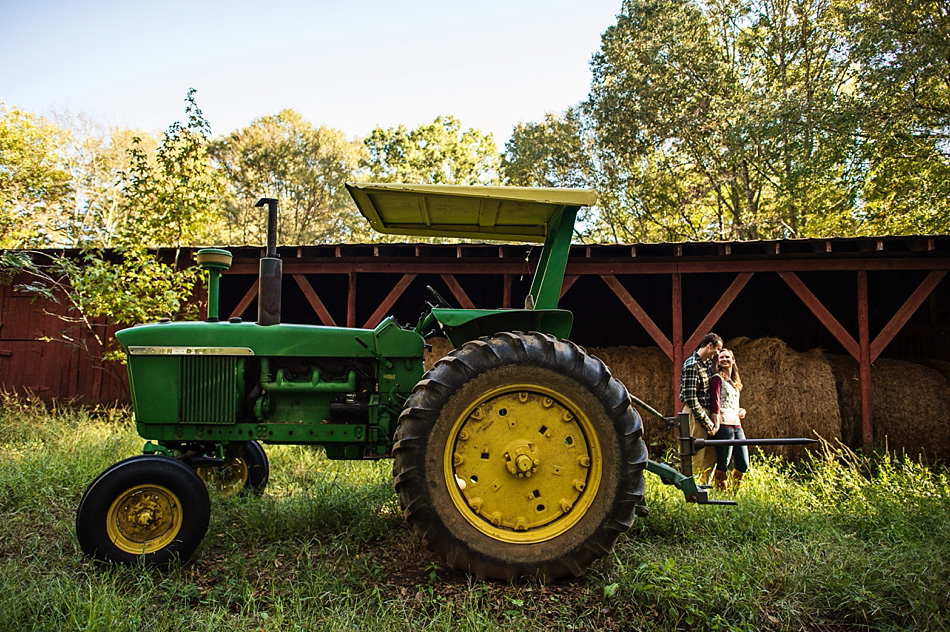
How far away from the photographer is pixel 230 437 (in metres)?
3.13

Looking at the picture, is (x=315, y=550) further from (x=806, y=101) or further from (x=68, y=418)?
(x=806, y=101)

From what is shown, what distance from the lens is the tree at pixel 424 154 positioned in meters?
24.6

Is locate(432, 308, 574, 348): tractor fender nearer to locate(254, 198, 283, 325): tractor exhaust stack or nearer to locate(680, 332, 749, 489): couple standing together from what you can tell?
locate(254, 198, 283, 325): tractor exhaust stack

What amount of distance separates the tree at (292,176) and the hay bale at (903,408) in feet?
65.1

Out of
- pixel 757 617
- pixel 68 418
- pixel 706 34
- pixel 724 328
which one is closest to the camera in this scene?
pixel 757 617

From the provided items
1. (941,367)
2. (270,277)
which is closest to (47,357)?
(270,277)

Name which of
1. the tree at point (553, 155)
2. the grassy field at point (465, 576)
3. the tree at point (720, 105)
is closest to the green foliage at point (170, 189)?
the grassy field at point (465, 576)

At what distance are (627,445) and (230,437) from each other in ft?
6.96

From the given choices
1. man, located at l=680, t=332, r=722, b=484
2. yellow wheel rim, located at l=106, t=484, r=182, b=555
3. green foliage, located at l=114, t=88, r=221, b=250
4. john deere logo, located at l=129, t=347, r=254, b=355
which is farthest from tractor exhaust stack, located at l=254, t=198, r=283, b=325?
green foliage, located at l=114, t=88, r=221, b=250

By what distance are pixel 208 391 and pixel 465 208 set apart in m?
1.74

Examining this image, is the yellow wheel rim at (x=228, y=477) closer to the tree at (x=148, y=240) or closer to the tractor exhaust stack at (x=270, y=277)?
the tractor exhaust stack at (x=270, y=277)

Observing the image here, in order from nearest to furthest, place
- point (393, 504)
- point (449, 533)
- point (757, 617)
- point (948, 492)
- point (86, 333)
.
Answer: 1. point (757, 617)
2. point (449, 533)
3. point (393, 504)
4. point (948, 492)
5. point (86, 333)

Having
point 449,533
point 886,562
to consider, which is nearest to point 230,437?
point 449,533

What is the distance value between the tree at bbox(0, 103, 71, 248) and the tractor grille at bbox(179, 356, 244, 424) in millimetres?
15605
